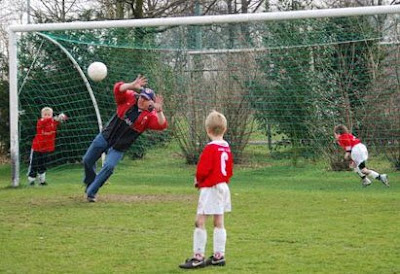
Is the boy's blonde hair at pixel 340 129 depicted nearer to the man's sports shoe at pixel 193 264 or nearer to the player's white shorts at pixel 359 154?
the player's white shorts at pixel 359 154

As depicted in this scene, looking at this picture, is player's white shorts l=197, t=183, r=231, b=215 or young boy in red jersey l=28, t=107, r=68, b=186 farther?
young boy in red jersey l=28, t=107, r=68, b=186

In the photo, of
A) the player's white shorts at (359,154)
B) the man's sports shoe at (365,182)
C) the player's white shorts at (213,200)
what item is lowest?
the man's sports shoe at (365,182)

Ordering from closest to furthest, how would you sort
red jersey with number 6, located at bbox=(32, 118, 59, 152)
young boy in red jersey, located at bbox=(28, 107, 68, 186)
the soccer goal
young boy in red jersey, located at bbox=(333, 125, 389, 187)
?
young boy in red jersey, located at bbox=(333, 125, 389, 187) < the soccer goal < young boy in red jersey, located at bbox=(28, 107, 68, 186) < red jersey with number 6, located at bbox=(32, 118, 59, 152)

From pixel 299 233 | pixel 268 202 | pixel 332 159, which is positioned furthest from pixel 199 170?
pixel 332 159

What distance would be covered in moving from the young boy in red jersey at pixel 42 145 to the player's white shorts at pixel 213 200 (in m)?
7.59

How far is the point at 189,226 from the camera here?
9.71 meters

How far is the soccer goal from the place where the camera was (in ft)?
47.3

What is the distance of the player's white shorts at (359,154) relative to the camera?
13992 mm

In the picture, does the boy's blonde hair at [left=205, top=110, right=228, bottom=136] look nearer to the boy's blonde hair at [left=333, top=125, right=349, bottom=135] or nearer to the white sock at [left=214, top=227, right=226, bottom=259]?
the white sock at [left=214, top=227, right=226, bottom=259]

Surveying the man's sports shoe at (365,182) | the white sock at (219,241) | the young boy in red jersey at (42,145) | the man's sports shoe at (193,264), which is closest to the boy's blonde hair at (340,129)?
the man's sports shoe at (365,182)

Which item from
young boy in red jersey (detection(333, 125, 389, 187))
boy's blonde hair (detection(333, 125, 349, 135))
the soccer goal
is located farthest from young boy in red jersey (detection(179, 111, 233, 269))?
boy's blonde hair (detection(333, 125, 349, 135))

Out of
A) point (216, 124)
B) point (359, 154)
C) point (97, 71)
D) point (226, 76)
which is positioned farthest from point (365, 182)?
point (216, 124)

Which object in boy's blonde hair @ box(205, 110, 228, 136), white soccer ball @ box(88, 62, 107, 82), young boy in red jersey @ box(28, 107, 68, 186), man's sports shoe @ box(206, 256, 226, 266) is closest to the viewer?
man's sports shoe @ box(206, 256, 226, 266)

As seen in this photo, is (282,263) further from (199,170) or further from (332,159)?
(332,159)
